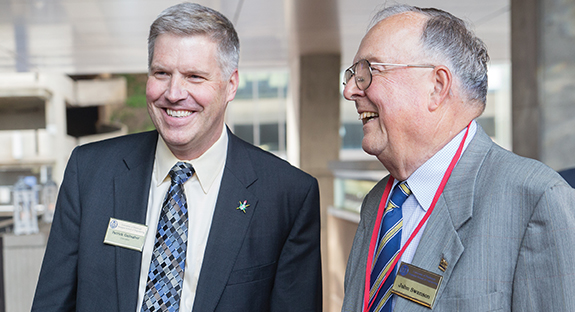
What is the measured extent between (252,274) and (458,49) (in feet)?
3.15

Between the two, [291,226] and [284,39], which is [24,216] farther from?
[284,39]

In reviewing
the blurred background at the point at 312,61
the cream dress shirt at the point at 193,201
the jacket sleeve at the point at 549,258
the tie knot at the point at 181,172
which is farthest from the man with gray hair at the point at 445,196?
the tie knot at the point at 181,172

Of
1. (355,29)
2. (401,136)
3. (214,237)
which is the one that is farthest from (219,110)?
(355,29)

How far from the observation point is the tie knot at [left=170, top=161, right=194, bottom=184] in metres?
1.75

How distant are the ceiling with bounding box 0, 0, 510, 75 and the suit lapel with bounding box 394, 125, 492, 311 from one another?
4509 mm

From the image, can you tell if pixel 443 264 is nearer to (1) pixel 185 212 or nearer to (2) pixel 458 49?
(2) pixel 458 49

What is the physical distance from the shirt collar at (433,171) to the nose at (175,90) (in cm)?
76

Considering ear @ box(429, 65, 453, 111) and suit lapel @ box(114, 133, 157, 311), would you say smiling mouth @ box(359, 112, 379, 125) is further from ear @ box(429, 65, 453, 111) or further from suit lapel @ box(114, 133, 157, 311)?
suit lapel @ box(114, 133, 157, 311)

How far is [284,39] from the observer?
26.2 ft

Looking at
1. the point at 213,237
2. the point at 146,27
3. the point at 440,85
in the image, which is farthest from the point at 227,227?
the point at 146,27

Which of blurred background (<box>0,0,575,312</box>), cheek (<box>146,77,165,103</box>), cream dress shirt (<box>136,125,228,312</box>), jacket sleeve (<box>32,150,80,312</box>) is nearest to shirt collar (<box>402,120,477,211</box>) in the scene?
blurred background (<box>0,0,575,312</box>)

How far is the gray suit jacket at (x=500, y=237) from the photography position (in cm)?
111

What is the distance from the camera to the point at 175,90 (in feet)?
5.34

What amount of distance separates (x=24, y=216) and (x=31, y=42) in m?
4.49
